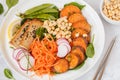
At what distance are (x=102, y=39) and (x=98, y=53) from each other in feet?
0.24

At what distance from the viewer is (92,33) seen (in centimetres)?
155

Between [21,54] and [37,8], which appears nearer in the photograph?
[21,54]

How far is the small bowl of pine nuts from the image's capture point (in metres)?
1.60

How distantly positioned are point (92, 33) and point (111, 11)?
141 millimetres

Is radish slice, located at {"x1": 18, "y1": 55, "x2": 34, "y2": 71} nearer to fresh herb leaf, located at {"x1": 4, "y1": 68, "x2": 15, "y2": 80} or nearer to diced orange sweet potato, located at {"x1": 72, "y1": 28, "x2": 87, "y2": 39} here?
fresh herb leaf, located at {"x1": 4, "y1": 68, "x2": 15, "y2": 80}

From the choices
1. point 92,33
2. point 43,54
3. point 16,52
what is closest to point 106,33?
point 92,33

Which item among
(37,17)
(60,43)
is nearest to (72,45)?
(60,43)

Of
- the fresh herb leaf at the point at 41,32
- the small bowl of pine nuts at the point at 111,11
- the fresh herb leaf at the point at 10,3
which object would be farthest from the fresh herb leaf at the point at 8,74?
the small bowl of pine nuts at the point at 111,11

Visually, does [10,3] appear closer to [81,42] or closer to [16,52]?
[16,52]

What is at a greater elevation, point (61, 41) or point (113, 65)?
point (61, 41)

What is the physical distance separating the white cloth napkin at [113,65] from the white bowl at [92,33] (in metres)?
0.10

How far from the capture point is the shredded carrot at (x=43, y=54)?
146cm

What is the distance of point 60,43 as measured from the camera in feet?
4.89

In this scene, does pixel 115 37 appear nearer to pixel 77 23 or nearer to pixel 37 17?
pixel 77 23
